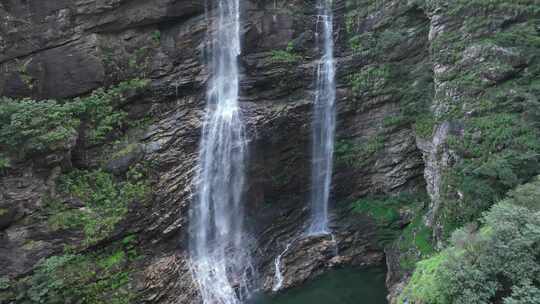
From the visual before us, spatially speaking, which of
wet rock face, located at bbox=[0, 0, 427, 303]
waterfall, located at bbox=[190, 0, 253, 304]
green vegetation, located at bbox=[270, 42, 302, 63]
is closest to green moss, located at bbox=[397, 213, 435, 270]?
wet rock face, located at bbox=[0, 0, 427, 303]

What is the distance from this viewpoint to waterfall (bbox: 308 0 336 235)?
17953 millimetres

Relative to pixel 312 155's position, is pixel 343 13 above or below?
above

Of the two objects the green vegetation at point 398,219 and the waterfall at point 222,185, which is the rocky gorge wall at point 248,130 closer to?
the green vegetation at point 398,219

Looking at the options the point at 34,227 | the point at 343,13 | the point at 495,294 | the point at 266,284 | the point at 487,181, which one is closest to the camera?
the point at 495,294

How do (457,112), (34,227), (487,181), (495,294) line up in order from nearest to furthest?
1. (495,294)
2. (487,181)
3. (34,227)
4. (457,112)

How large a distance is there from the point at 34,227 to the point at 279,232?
9353 millimetres

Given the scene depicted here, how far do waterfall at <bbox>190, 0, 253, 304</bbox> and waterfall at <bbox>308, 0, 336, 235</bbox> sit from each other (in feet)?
11.1

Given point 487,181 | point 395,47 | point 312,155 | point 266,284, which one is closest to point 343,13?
point 395,47

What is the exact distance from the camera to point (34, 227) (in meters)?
12.9

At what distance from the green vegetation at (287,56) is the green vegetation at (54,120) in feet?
21.6

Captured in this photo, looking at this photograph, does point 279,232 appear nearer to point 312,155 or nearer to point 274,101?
point 312,155

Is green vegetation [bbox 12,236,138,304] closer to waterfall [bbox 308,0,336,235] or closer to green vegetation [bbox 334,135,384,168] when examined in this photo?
waterfall [bbox 308,0,336,235]

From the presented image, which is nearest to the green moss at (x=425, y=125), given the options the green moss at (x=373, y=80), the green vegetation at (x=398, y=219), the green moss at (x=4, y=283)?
the green moss at (x=373, y=80)

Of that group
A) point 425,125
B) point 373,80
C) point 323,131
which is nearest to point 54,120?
point 323,131
